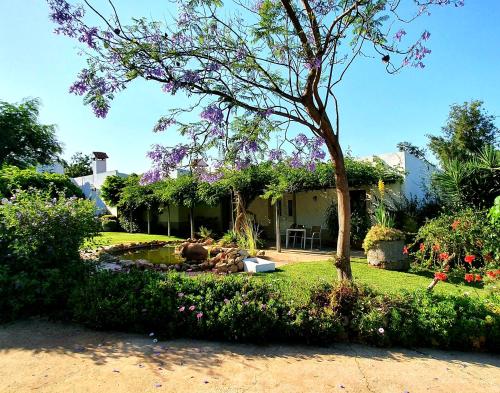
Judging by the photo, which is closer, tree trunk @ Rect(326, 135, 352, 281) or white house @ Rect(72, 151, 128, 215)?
tree trunk @ Rect(326, 135, 352, 281)

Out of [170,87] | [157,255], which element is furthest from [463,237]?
[157,255]

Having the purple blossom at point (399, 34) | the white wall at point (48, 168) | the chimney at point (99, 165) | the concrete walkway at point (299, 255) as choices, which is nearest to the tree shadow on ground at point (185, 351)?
the purple blossom at point (399, 34)

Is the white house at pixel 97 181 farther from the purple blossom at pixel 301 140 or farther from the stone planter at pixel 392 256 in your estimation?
the purple blossom at pixel 301 140

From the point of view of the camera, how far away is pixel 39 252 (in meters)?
5.00

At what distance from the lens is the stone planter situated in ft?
28.0

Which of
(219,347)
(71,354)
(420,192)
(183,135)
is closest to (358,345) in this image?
(219,347)

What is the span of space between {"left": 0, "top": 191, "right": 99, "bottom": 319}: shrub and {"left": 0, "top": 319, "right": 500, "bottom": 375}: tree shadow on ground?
598mm

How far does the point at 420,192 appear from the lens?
1188 centimetres

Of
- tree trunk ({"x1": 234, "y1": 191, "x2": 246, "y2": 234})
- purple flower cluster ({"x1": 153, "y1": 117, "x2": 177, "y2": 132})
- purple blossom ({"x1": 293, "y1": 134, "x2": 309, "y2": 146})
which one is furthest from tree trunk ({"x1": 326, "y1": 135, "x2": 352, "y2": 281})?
tree trunk ({"x1": 234, "y1": 191, "x2": 246, "y2": 234})

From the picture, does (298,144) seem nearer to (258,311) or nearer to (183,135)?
(183,135)

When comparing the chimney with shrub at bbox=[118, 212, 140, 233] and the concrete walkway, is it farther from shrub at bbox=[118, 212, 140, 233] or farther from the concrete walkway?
the concrete walkway

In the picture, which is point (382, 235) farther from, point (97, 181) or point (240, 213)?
point (97, 181)

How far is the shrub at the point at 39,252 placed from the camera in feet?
14.7

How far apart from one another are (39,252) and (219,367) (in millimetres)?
3348
